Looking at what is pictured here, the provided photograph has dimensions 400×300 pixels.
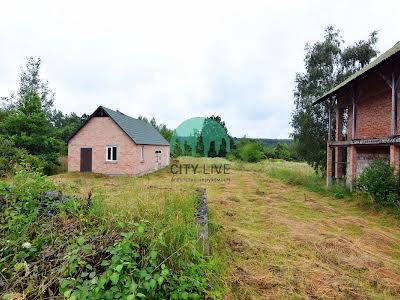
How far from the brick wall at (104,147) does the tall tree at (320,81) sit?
11.5 metres

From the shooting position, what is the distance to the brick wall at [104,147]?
60.4ft

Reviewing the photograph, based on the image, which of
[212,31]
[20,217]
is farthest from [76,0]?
[20,217]

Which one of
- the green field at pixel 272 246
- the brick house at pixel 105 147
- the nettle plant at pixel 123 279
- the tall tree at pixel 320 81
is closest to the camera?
the nettle plant at pixel 123 279

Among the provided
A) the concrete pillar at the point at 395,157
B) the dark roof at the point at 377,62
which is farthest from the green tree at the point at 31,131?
the concrete pillar at the point at 395,157

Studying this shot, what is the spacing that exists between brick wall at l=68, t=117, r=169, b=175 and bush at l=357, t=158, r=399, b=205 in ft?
45.7

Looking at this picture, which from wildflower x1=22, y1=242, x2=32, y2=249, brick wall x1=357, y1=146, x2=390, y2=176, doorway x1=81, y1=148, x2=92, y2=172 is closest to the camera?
wildflower x1=22, y1=242, x2=32, y2=249

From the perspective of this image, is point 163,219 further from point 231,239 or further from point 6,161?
point 6,161

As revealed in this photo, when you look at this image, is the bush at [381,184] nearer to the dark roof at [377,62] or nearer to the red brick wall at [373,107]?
the red brick wall at [373,107]

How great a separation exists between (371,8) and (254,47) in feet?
18.5

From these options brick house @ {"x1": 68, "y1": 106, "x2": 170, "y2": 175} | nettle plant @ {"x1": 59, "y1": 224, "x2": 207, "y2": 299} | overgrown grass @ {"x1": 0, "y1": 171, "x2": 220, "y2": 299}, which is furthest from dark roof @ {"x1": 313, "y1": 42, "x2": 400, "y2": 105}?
brick house @ {"x1": 68, "y1": 106, "x2": 170, "y2": 175}

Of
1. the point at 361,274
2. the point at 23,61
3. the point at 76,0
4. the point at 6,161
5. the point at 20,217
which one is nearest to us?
→ the point at 20,217

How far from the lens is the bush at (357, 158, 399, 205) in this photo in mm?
8352

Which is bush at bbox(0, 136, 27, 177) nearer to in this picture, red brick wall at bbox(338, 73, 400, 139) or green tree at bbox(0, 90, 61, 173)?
green tree at bbox(0, 90, 61, 173)

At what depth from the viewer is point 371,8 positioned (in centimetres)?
1256
